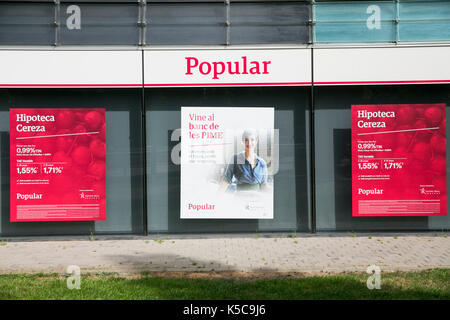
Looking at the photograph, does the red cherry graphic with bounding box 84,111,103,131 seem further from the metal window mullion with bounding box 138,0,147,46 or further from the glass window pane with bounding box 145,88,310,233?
the metal window mullion with bounding box 138,0,147,46

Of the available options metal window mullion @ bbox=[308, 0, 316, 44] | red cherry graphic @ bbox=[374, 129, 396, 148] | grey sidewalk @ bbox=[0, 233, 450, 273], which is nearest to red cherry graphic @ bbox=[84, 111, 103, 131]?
grey sidewalk @ bbox=[0, 233, 450, 273]

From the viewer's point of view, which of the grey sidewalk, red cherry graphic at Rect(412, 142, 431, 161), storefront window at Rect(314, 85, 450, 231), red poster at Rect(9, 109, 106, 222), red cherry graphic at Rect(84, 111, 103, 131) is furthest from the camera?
storefront window at Rect(314, 85, 450, 231)

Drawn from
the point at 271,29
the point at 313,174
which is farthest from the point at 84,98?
the point at 313,174

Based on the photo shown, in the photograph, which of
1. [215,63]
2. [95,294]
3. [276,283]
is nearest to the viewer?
[95,294]

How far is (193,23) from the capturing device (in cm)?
1139

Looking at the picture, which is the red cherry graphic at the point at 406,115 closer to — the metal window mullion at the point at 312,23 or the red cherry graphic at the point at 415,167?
the red cherry graphic at the point at 415,167

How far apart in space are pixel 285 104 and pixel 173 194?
290 cm

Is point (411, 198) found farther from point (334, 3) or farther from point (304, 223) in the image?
point (334, 3)

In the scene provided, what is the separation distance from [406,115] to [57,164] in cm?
700

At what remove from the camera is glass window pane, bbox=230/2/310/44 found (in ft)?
37.4

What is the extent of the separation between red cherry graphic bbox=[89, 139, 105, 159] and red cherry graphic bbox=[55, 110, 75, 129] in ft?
1.83

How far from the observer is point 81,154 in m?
11.3

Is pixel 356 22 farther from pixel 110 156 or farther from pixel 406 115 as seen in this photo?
pixel 110 156

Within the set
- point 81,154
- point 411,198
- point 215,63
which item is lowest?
point 411,198
